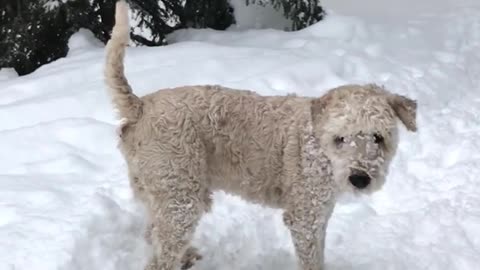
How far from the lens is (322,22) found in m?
9.45

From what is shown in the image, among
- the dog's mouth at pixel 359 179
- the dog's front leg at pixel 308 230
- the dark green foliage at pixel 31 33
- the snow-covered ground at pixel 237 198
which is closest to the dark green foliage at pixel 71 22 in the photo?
the dark green foliage at pixel 31 33

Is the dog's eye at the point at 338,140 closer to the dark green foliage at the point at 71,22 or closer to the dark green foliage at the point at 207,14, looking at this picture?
the dark green foliage at the point at 71,22

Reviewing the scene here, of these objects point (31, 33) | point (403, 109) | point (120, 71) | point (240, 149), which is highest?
point (120, 71)

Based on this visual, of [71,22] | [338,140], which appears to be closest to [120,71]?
[338,140]

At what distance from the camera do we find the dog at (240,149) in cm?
421

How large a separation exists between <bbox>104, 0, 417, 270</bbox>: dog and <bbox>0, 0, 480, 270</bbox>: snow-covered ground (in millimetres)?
611

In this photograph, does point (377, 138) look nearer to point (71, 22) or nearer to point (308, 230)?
point (308, 230)

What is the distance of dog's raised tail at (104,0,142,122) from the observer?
4.32 meters

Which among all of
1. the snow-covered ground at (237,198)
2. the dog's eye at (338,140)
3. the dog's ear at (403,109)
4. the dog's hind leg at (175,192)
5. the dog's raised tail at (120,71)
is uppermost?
the dog's raised tail at (120,71)

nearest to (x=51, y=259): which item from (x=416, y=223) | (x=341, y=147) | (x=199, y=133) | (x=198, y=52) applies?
(x=199, y=133)

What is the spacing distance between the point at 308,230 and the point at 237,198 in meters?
1.26

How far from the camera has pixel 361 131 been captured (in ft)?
13.4

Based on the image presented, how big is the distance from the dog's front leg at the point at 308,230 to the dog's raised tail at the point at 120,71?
123 centimetres

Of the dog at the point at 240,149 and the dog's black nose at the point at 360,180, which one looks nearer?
the dog's black nose at the point at 360,180
